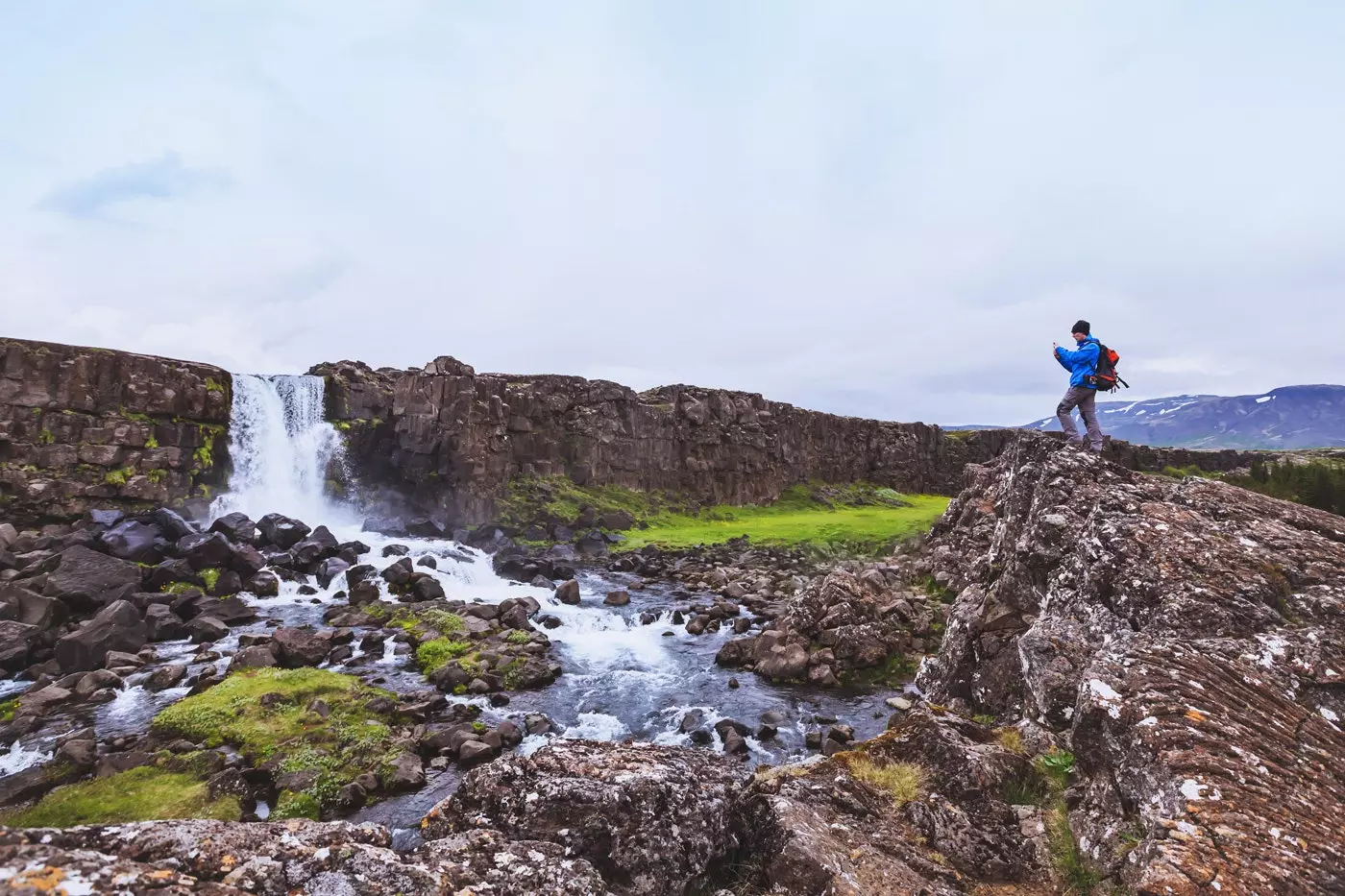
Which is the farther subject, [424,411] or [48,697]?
[424,411]

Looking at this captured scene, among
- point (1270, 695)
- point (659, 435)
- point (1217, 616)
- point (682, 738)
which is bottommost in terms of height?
point (682, 738)

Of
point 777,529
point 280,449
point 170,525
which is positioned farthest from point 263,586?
point 777,529

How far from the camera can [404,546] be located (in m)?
39.1

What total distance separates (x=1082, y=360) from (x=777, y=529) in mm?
45689

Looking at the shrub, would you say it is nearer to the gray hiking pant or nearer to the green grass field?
the gray hiking pant

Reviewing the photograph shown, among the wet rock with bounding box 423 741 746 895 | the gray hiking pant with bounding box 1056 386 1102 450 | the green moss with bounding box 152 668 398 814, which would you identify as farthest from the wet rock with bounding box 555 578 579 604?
the wet rock with bounding box 423 741 746 895

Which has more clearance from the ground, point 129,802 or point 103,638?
point 103,638

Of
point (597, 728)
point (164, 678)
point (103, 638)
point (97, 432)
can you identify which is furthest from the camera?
point (97, 432)

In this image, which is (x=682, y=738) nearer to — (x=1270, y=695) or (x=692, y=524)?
(x=1270, y=695)

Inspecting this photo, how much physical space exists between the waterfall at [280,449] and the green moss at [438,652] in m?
29.3

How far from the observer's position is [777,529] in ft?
200

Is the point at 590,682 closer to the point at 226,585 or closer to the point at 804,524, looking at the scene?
the point at 226,585

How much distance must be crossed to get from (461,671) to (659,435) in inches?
2236

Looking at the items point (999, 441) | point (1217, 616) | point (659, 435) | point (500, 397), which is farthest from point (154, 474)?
point (999, 441)
